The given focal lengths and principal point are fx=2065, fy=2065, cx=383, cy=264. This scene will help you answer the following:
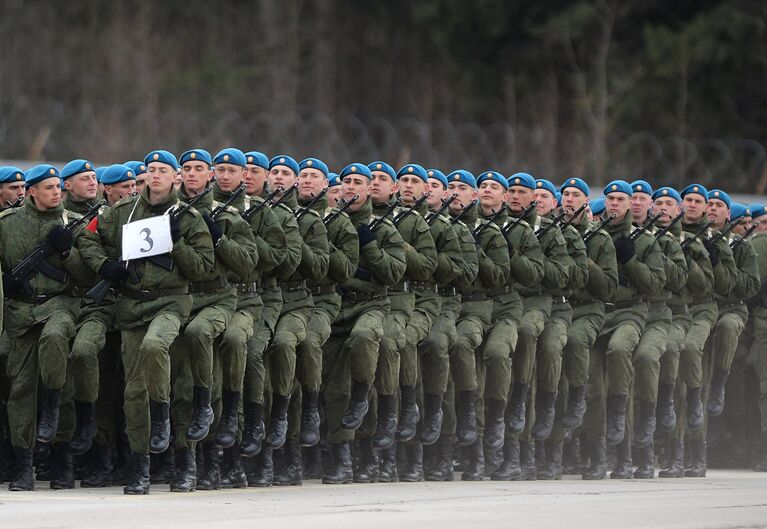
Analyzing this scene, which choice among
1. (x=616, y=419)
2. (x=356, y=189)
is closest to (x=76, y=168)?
(x=356, y=189)

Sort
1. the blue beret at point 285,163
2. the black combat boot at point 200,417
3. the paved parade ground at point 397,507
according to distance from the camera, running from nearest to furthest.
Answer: the paved parade ground at point 397,507
the black combat boot at point 200,417
the blue beret at point 285,163

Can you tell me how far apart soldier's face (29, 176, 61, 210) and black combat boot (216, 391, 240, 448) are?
1.67m

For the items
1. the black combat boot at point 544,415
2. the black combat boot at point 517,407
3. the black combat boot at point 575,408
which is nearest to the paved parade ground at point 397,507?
the black combat boot at point 517,407

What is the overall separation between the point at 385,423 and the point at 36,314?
2.78 m

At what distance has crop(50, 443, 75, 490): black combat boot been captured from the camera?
13359 millimetres

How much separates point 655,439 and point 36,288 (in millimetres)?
6299

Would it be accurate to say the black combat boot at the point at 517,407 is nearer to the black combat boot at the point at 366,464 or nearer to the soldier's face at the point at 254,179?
the black combat boot at the point at 366,464

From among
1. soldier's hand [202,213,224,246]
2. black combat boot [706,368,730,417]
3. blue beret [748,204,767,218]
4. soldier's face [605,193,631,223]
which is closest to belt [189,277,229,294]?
soldier's hand [202,213,224,246]

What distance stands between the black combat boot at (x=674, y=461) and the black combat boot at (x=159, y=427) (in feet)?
18.0

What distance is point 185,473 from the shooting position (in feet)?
43.2

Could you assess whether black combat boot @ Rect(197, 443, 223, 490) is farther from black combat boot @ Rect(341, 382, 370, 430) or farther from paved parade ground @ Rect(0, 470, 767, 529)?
black combat boot @ Rect(341, 382, 370, 430)

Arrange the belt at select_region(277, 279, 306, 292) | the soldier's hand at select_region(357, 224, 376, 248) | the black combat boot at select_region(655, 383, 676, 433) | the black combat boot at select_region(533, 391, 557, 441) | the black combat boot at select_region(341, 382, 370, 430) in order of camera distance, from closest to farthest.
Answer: the belt at select_region(277, 279, 306, 292), the black combat boot at select_region(341, 382, 370, 430), the soldier's hand at select_region(357, 224, 376, 248), the black combat boot at select_region(533, 391, 557, 441), the black combat boot at select_region(655, 383, 676, 433)

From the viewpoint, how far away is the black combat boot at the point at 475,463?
51.1 ft

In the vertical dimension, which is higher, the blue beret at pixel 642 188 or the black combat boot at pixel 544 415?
the blue beret at pixel 642 188
